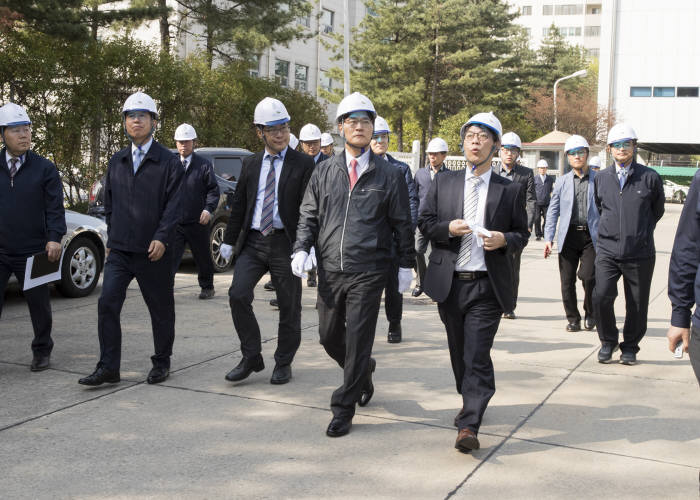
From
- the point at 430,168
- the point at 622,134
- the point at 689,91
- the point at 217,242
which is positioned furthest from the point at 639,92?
the point at 622,134

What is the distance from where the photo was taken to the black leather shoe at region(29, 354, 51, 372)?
235 inches

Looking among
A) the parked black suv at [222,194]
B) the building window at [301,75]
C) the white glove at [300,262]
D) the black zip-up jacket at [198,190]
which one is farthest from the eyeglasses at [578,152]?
the building window at [301,75]

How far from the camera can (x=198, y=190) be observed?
30.8 feet

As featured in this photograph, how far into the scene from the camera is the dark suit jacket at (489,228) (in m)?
4.52

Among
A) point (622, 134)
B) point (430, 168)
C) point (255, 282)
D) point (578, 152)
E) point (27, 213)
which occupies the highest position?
point (622, 134)

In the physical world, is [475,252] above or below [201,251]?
above

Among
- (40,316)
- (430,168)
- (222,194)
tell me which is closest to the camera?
(40,316)

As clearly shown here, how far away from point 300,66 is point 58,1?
36394 mm

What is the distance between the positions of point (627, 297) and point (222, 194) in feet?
21.9

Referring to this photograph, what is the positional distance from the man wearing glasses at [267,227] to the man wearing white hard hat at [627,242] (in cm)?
280

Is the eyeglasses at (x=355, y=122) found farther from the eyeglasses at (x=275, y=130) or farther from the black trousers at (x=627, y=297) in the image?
Answer: the black trousers at (x=627, y=297)

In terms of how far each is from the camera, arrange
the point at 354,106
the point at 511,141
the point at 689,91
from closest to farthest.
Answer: the point at 354,106, the point at 511,141, the point at 689,91

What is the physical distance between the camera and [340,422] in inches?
183

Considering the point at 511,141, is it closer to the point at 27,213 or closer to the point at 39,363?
the point at 27,213
